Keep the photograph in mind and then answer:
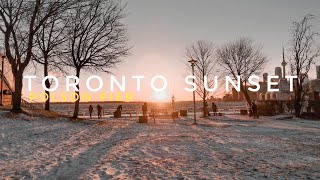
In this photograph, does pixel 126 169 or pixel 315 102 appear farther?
pixel 315 102

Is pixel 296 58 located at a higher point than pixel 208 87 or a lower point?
higher

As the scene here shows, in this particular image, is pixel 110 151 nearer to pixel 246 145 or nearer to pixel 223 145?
pixel 223 145

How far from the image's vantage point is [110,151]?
10891 mm

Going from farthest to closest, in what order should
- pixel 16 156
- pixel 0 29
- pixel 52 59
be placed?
pixel 52 59
pixel 0 29
pixel 16 156

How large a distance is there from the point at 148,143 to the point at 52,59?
765 inches

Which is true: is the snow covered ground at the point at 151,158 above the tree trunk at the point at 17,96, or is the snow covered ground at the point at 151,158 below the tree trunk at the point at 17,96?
below

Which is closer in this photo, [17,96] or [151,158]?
[151,158]

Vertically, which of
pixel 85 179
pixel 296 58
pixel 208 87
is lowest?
pixel 85 179

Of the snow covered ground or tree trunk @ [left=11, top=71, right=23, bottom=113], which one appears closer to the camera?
the snow covered ground

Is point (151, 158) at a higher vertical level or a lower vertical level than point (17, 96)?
lower

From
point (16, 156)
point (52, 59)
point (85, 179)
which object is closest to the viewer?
point (85, 179)

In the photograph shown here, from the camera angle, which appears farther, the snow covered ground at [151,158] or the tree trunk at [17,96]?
the tree trunk at [17,96]

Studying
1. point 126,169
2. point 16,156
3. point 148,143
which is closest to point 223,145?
point 148,143

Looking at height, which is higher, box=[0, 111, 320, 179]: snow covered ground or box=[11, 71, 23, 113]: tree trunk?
box=[11, 71, 23, 113]: tree trunk
